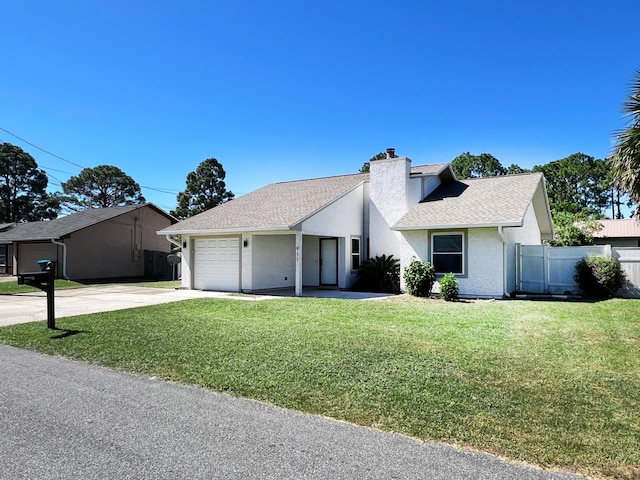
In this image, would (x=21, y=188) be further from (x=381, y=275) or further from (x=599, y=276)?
(x=599, y=276)

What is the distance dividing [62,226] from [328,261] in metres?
18.1

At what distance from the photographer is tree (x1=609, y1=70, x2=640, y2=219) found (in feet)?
25.1

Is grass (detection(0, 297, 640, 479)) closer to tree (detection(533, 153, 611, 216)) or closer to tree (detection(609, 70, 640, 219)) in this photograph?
tree (detection(609, 70, 640, 219))

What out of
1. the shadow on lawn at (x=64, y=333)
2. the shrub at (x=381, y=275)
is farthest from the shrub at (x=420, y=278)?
the shadow on lawn at (x=64, y=333)

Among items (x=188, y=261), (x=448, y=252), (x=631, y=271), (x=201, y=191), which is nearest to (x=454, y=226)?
(x=448, y=252)

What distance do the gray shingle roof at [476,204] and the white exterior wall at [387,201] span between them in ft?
3.10

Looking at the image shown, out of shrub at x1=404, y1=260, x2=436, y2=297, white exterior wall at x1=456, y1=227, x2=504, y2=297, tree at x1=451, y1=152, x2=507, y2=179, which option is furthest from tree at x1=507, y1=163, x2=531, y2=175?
shrub at x1=404, y1=260, x2=436, y2=297

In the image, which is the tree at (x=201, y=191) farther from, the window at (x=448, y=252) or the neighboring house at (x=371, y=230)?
the window at (x=448, y=252)

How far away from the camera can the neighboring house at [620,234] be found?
3325 centimetres

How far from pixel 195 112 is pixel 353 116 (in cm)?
762

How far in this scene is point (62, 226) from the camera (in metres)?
26.3

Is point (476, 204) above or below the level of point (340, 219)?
above

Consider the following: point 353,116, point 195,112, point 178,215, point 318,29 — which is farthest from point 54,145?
point 318,29

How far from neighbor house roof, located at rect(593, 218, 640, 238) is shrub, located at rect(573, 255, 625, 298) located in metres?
22.5
